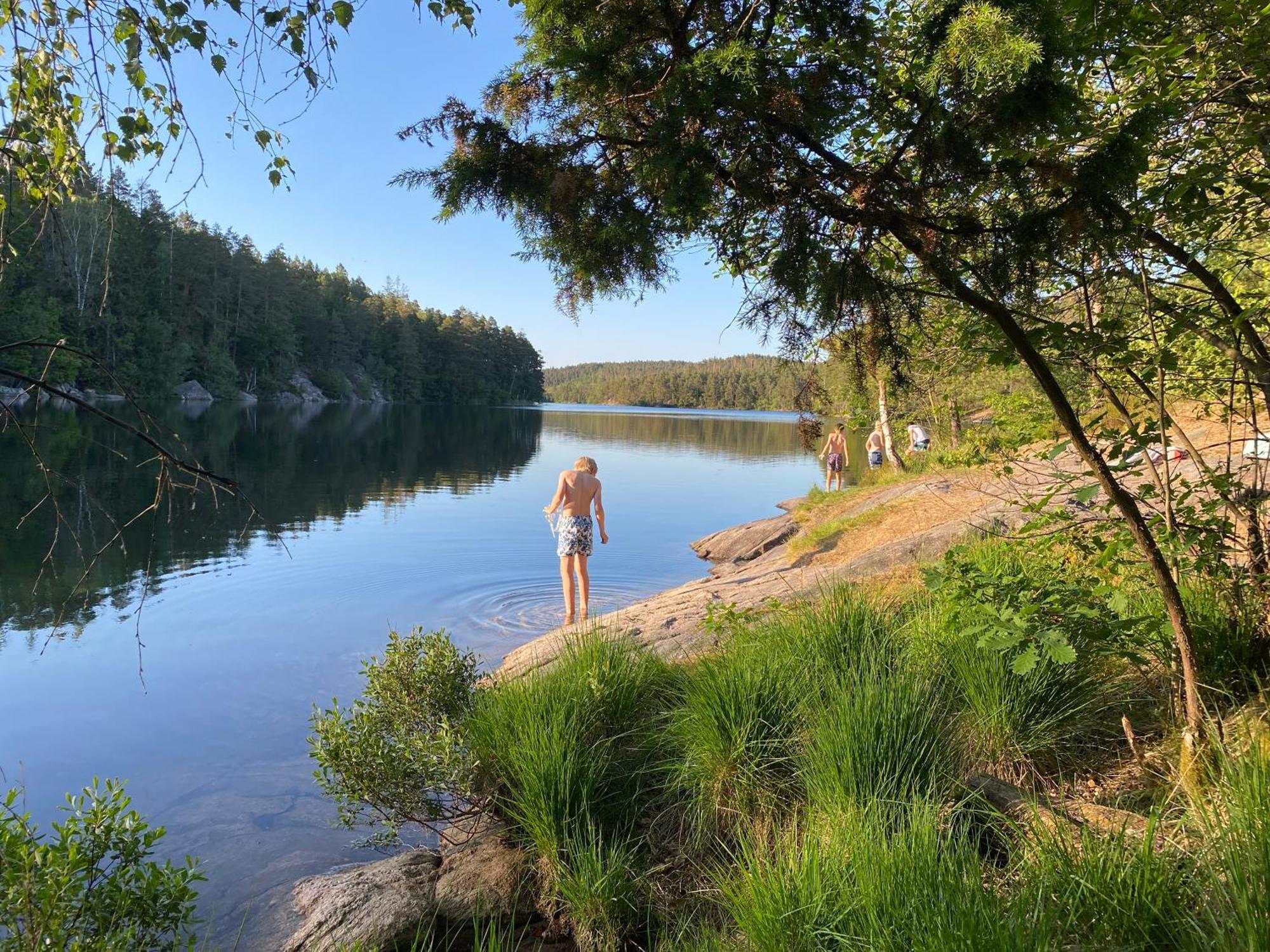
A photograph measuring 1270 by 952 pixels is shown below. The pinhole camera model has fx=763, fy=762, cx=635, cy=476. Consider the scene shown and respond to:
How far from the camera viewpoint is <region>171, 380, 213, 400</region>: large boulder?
2638 inches

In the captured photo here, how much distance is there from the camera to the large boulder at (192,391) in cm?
6700

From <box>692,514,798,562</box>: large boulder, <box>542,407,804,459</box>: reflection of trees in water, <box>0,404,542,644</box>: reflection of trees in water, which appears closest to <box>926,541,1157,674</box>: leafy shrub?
<box>0,404,542,644</box>: reflection of trees in water

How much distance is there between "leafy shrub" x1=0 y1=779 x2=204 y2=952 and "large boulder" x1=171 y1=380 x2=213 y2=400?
72.9 metres

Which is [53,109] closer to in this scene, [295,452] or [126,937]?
[126,937]

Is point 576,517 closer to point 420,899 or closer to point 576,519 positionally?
point 576,519

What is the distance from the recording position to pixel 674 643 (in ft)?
21.5

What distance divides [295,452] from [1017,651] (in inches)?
1301

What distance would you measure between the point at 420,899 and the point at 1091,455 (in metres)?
4.02

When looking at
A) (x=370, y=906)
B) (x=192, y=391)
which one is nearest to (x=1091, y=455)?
(x=370, y=906)

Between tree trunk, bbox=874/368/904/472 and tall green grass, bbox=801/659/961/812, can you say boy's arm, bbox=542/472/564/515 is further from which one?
tree trunk, bbox=874/368/904/472

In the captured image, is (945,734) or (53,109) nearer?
(53,109)

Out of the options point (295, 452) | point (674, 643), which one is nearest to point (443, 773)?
point (674, 643)

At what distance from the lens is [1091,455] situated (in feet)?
9.83

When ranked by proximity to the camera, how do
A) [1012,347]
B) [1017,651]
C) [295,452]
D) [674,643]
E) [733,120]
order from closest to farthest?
1. [733,120]
2. [1012,347]
3. [1017,651]
4. [674,643]
5. [295,452]
